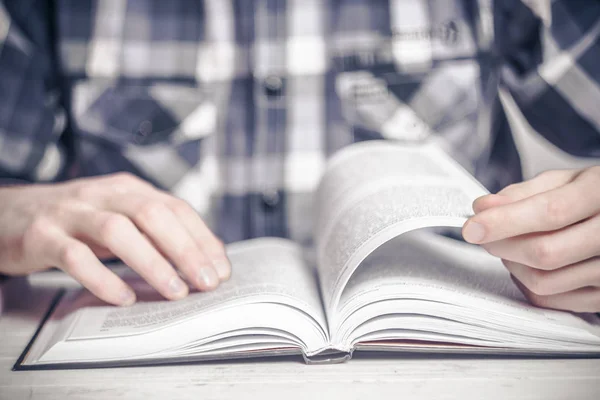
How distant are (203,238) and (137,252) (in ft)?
0.25

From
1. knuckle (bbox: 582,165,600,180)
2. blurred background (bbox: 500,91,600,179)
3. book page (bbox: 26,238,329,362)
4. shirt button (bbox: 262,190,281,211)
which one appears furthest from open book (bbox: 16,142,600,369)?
blurred background (bbox: 500,91,600,179)

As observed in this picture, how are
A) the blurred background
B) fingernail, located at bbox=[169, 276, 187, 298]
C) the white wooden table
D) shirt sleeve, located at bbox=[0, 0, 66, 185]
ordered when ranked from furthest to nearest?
the blurred background < shirt sleeve, located at bbox=[0, 0, 66, 185] < fingernail, located at bbox=[169, 276, 187, 298] < the white wooden table

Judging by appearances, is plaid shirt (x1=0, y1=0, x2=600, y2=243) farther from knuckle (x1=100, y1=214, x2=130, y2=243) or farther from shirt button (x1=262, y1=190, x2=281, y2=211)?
knuckle (x1=100, y1=214, x2=130, y2=243)

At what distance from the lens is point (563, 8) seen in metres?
0.95

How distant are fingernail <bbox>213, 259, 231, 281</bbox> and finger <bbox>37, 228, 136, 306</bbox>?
97 millimetres

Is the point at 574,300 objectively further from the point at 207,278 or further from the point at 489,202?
the point at 207,278

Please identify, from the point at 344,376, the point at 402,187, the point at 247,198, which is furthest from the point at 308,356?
the point at 247,198

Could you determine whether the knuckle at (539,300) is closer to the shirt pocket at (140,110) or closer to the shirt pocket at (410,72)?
the shirt pocket at (410,72)

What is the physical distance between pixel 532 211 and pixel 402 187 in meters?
0.14

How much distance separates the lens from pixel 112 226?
1.77 ft

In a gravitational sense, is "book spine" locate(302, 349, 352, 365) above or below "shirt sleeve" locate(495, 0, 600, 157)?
below

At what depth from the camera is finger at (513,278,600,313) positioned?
1.66 ft

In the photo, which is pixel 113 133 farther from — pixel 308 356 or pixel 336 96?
pixel 308 356

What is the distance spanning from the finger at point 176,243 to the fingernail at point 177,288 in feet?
0.03
